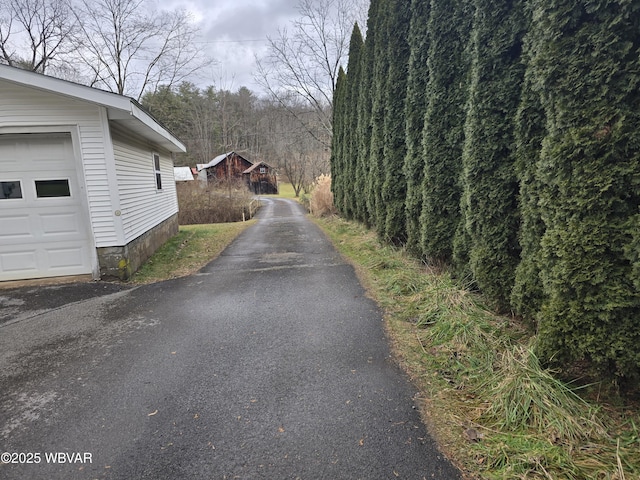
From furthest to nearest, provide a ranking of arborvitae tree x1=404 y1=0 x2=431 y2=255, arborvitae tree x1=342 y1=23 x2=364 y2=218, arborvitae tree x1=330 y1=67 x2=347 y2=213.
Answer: arborvitae tree x1=330 y1=67 x2=347 y2=213, arborvitae tree x1=342 y1=23 x2=364 y2=218, arborvitae tree x1=404 y1=0 x2=431 y2=255

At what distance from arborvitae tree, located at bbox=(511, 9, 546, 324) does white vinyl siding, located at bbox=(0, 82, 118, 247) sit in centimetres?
604

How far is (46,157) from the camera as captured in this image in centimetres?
562

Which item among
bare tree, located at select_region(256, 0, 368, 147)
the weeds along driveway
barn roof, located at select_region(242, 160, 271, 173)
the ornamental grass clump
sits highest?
bare tree, located at select_region(256, 0, 368, 147)

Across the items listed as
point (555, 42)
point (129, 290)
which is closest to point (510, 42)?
point (555, 42)

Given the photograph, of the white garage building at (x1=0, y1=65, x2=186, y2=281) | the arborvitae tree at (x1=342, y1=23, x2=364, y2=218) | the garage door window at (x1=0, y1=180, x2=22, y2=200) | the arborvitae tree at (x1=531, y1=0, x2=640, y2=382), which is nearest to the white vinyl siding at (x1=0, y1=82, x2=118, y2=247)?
the white garage building at (x1=0, y1=65, x2=186, y2=281)

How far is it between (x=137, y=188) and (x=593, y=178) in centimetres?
752

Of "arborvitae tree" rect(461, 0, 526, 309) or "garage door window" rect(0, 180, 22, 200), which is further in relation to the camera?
"garage door window" rect(0, 180, 22, 200)

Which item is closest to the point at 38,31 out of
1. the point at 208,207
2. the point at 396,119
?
the point at 208,207

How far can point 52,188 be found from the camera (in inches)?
225

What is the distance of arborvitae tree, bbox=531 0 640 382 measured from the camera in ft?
6.55

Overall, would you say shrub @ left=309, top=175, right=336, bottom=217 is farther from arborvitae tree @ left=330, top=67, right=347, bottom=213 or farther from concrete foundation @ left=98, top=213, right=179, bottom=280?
concrete foundation @ left=98, top=213, right=179, bottom=280

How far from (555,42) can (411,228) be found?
372 centimetres

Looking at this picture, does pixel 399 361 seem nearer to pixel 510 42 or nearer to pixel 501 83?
pixel 501 83

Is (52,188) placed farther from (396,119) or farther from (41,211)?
(396,119)
